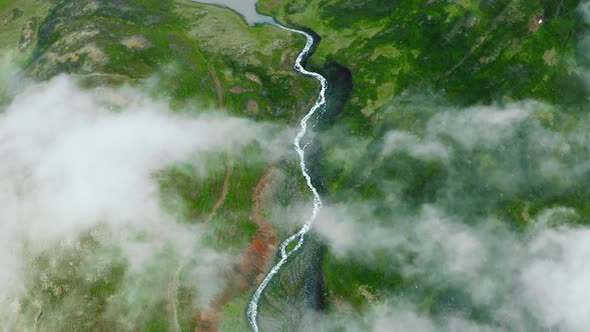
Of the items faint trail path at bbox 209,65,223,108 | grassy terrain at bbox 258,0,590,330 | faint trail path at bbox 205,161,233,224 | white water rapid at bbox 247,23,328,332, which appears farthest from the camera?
faint trail path at bbox 209,65,223,108

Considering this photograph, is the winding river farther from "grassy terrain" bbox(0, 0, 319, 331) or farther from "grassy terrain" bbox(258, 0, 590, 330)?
"grassy terrain" bbox(258, 0, 590, 330)

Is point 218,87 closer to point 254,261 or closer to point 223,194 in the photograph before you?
point 223,194

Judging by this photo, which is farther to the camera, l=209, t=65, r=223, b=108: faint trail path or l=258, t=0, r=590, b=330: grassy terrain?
l=209, t=65, r=223, b=108: faint trail path

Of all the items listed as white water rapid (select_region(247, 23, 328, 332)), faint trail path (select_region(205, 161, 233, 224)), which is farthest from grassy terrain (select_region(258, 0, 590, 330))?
faint trail path (select_region(205, 161, 233, 224))

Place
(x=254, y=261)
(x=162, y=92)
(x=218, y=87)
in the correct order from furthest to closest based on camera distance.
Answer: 1. (x=218, y=87)
2. (x=162, y=92)
3. (x=254, y=261)

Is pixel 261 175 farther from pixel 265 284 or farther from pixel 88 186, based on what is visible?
pixel 88 186

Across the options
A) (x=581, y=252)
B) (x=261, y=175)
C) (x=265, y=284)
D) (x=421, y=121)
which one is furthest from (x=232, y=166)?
(x=581, y=252)

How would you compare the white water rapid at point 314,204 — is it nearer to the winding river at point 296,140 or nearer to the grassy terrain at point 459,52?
the winding river at point 296,140

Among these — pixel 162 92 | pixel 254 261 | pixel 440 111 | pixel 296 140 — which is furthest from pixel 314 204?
pixel 162 92
